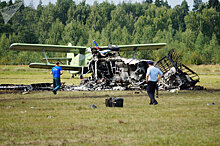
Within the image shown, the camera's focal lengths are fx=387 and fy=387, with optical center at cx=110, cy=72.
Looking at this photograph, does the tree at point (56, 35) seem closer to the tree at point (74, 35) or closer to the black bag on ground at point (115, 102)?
the tree at point (74, 35)

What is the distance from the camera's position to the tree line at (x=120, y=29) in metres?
99.4

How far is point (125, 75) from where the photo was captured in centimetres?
2458

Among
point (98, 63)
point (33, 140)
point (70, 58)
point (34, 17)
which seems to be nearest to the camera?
point (33, 140)

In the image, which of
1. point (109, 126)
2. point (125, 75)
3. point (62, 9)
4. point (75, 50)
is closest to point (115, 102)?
point (109, 126)

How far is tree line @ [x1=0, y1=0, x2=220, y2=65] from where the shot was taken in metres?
99.4

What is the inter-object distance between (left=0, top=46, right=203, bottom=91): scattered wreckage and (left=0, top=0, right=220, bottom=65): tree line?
58.8 metres

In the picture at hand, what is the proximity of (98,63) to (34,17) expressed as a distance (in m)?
154

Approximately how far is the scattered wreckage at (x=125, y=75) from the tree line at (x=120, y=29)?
58751 mm

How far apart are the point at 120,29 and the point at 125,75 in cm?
11139

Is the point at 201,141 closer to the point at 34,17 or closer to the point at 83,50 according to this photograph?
the point at 83,50

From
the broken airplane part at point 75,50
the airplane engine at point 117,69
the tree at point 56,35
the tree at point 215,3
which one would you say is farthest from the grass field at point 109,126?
the tree at point 215,3

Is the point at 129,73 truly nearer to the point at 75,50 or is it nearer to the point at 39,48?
the point at 39,48

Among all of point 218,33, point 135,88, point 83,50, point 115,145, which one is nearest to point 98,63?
point 135,88

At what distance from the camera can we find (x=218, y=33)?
126938mm
